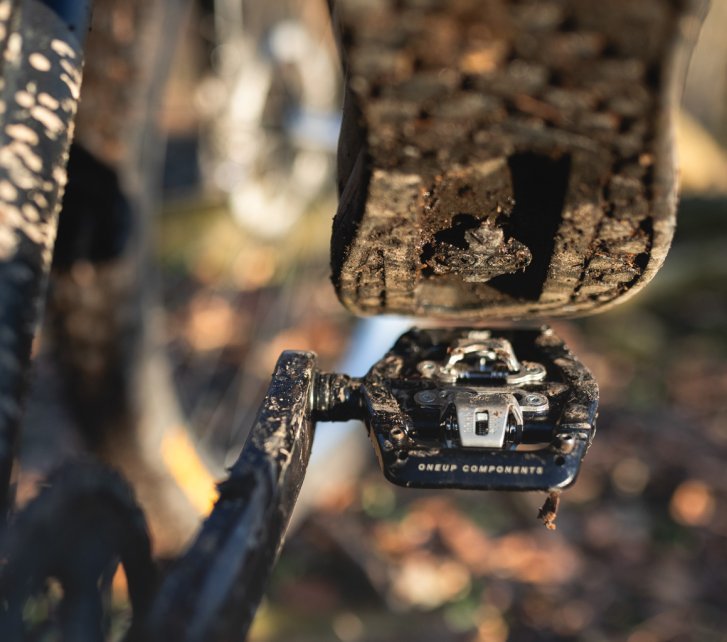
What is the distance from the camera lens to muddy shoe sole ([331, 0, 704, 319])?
2.03 ft

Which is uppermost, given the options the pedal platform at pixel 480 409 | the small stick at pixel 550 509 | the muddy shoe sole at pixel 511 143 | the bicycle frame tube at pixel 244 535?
the muddy shoe sole at pixel 511 143

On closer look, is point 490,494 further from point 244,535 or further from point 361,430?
point 244,535

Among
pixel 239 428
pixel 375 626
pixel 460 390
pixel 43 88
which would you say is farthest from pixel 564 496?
pixel 43 88

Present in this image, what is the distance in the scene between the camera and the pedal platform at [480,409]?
74 centimetres

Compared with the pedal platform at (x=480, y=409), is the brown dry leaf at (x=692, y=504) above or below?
below

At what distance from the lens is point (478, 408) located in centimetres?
79

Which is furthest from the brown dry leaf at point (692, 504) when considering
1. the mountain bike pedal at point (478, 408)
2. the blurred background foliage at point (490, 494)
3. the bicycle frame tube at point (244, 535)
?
the bicycle frame tube at point (244, 535)

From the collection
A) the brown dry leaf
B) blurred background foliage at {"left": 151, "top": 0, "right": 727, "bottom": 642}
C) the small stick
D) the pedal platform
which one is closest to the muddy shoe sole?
the pedal platform

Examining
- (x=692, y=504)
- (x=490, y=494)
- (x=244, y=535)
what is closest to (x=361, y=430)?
(x=490, y=494)

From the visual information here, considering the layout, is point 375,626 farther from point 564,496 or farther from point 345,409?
point 345,409

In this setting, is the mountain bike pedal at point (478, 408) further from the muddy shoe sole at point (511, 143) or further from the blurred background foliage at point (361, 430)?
the blurred background foliage at point (361, 430)

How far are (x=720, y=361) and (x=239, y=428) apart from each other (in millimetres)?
1565

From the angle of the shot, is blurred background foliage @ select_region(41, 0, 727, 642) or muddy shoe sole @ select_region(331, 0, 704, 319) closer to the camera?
muddy shoe sole @ select_region(331, 0, 704, 319)

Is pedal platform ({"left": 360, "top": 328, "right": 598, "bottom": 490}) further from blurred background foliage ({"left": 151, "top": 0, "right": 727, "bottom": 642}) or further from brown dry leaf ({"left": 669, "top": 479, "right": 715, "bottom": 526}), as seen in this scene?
brown dry leaf ({"left": 669, "top": 479, "right": 715, "bottom": 526})
